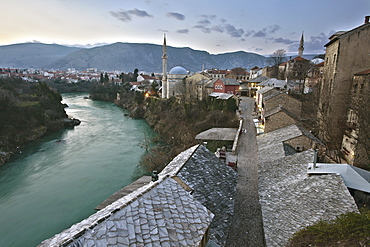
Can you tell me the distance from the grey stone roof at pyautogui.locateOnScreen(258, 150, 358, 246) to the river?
10058 millimetres

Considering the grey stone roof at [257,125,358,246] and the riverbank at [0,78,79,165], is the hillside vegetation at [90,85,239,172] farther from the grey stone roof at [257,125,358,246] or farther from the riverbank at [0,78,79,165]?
the riverbank at [0,78,79,165]

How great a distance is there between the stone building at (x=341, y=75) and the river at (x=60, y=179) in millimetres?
14055

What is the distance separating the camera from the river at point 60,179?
1174 centimetres

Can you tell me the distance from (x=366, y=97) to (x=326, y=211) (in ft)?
29.2

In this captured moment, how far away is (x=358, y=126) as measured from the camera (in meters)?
12.4

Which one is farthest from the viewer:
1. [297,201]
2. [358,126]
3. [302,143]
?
[358,126]

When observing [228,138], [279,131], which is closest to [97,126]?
[228,138]

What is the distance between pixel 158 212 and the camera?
3.96 m

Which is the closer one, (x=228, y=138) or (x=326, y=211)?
(x=326, y=211)

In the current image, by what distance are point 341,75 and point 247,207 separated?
37.8ft

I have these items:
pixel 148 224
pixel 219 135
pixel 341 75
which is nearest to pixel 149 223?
pixel 148 224

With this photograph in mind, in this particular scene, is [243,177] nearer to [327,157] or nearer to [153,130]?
[327,157]

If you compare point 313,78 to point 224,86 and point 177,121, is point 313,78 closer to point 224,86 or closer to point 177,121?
point 224,86

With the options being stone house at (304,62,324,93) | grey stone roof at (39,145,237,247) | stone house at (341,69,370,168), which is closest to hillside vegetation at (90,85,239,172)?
stone house at (341,69,370,168)
